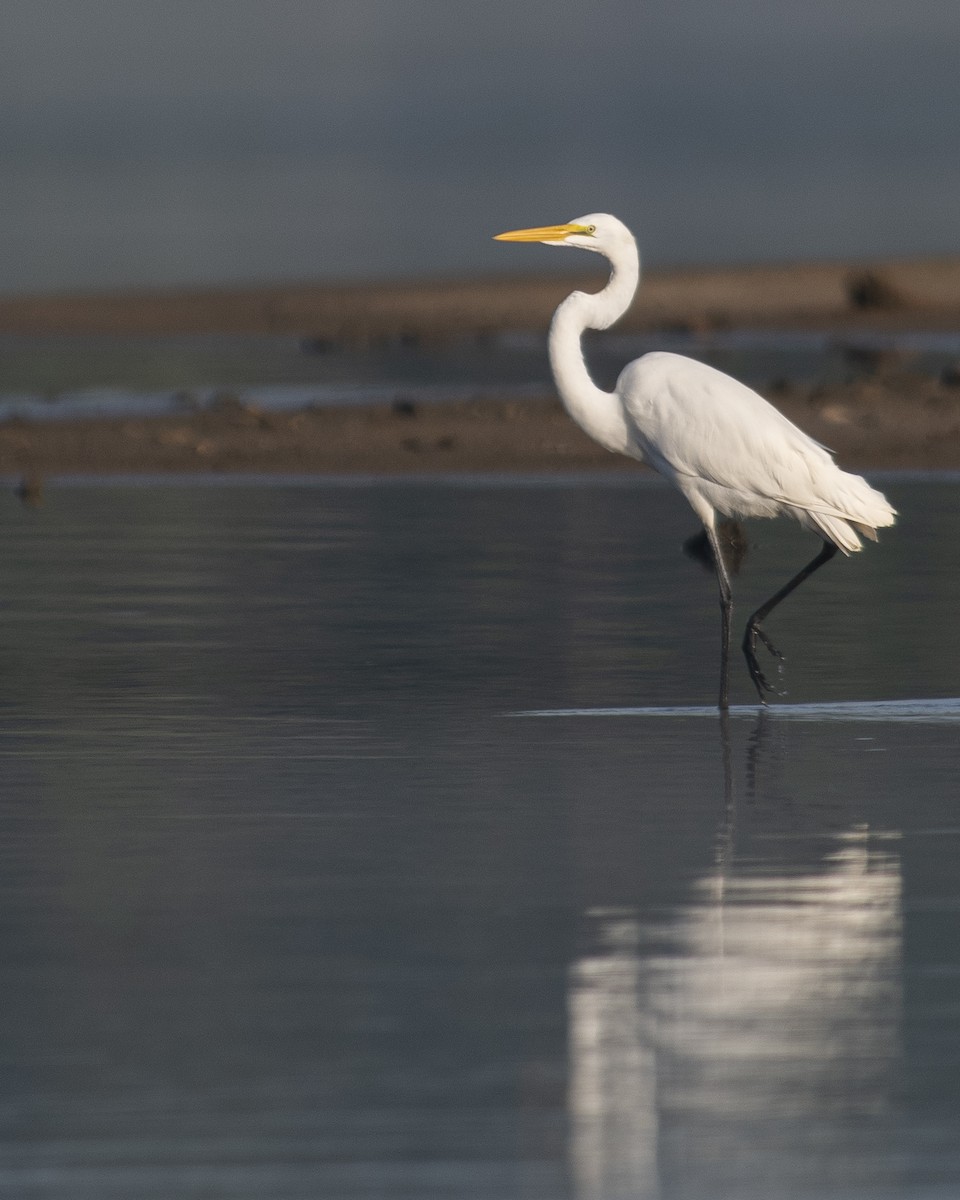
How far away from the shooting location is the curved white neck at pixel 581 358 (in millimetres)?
11328

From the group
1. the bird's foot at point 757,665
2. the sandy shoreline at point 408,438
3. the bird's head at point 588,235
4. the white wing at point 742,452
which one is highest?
the bird's head at point 588,235

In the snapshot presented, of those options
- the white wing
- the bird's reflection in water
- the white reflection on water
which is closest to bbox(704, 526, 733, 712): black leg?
the white wing

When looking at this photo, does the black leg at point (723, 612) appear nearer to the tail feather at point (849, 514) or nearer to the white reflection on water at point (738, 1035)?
the tail feather at point (849, 514)

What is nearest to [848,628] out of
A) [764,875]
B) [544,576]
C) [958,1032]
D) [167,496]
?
[544,576]

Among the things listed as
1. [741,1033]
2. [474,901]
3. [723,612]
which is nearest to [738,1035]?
[741,1033]

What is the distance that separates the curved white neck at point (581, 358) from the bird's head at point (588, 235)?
0.38ft

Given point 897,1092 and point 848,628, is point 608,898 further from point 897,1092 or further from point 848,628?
point 848,628

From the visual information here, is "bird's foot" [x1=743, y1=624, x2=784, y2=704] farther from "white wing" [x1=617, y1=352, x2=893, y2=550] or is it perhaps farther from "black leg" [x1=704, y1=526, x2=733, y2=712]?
"white wing" [x1=617, y1=352, x2=893, y2=550]

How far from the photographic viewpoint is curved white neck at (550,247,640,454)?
37.2 ft

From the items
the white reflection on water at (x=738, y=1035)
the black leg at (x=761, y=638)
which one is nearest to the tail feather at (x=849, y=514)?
the black leg at (x=761, y=638)

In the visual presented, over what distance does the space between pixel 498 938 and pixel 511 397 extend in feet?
67.2

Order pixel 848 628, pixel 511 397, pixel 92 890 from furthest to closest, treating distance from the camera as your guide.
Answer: pixel 511 397, pixel 848 628, pixel 92 890

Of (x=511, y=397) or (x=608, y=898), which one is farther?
(x=511, y=397)

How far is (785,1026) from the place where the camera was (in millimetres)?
5461
